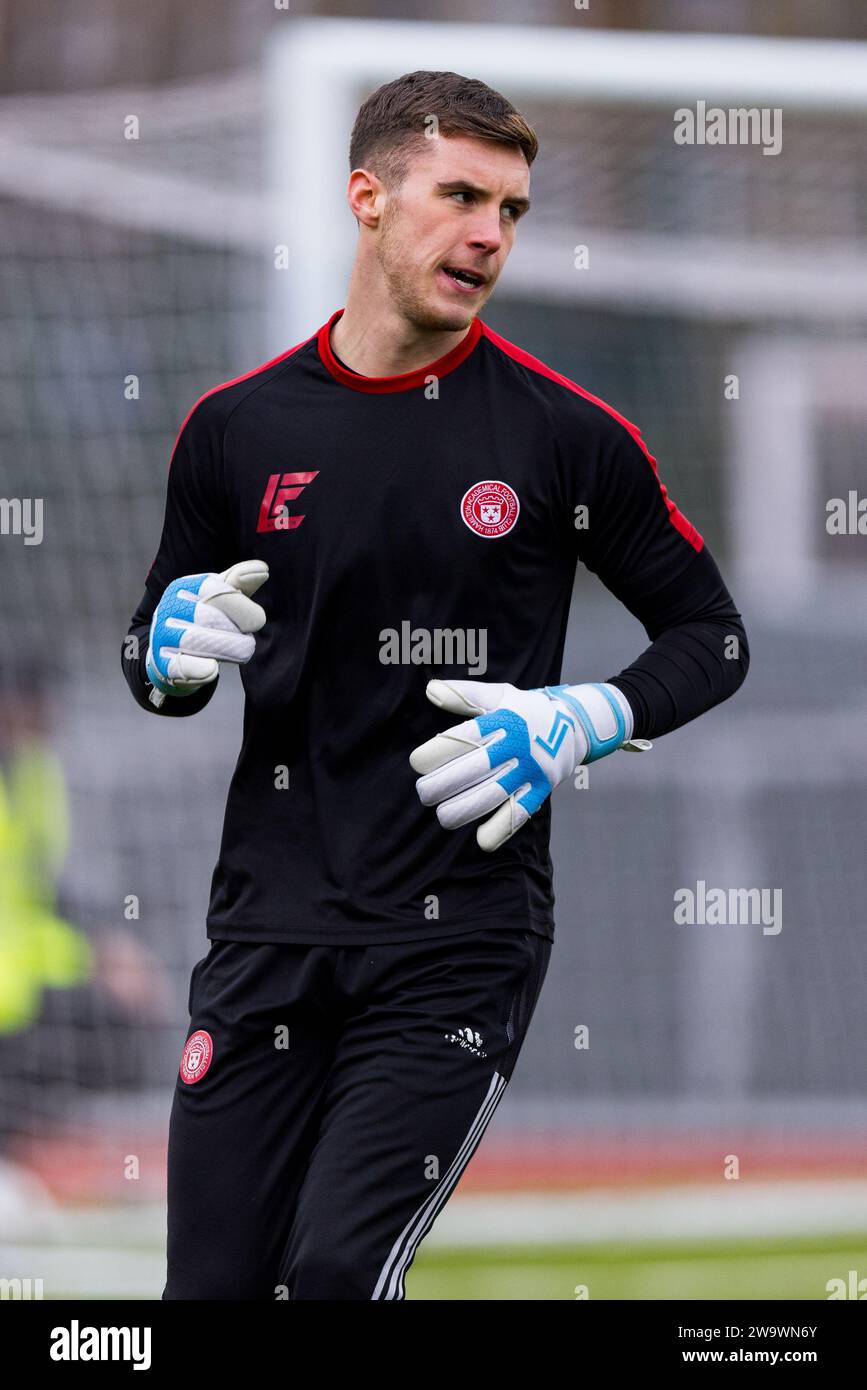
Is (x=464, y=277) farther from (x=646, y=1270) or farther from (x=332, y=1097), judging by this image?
(x=646, y=1270)

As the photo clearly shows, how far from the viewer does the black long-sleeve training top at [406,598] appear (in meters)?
2.21

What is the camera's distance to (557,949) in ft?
16.6

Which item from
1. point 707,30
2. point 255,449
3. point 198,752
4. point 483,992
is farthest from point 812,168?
point 483,992

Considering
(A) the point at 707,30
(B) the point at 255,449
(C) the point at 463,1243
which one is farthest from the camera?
(A) the point at 707,30

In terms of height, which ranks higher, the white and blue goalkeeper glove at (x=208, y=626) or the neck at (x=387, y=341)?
the neck at (x=387, y=341)

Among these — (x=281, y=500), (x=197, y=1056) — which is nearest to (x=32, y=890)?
(x=197, y=1056)

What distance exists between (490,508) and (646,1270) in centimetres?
281

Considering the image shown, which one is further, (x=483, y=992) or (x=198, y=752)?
(x=198, y=752)

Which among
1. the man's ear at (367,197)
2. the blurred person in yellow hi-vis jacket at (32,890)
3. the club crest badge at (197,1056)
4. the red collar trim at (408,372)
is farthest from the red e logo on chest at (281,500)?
the blurred person in yellow hi-vis jacket at (32,890)

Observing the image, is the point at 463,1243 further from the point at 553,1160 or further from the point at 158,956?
the point at 158,956

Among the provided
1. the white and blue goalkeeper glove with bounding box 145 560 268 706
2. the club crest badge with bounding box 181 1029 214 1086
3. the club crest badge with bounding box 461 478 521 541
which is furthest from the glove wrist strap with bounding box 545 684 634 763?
the club crest badge with bounding box 181 1029 214 1086

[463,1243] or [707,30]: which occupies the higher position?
[707,30]

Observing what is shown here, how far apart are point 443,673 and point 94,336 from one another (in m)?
2.96

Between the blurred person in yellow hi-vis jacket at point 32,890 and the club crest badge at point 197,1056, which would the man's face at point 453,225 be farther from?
the blurred person in yellow hi-vis jacket at point 32,890
